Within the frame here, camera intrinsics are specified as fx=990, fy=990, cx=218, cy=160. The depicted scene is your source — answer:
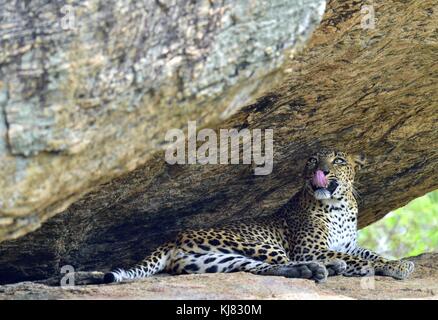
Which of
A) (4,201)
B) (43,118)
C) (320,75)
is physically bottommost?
(4,201)

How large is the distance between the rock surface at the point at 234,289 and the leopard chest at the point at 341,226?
1560 millimetres

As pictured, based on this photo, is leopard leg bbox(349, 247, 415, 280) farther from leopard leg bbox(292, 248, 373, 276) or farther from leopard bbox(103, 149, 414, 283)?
leopard leg bbox(292, 248, 373, 276)

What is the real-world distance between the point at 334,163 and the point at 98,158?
197 inches

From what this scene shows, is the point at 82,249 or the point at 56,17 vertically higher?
the point at 56,17

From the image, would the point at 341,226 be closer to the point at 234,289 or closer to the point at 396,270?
the point at 396,270

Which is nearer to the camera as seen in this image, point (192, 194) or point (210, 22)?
point (210, 22)

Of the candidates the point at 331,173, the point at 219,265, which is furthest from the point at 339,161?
the point at 219,265

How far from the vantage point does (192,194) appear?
437 inches

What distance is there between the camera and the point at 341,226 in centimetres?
1194

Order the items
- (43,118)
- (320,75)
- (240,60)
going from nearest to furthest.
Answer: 1. (43,118)
2. (240,60)
3. (320,75)

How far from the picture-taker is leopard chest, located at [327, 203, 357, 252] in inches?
464

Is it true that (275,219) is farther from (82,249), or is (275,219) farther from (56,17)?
(56,17)

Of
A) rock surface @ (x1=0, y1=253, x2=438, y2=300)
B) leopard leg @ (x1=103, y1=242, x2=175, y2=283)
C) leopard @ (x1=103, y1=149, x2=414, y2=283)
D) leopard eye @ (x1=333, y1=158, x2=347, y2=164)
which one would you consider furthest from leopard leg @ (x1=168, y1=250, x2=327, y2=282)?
leopard eye @ (x1=333, y1=158, x2=347, y2=164)

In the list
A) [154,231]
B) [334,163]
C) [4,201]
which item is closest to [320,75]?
[334,163]
